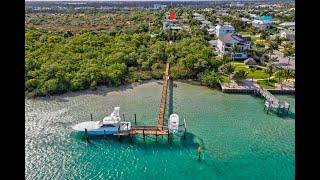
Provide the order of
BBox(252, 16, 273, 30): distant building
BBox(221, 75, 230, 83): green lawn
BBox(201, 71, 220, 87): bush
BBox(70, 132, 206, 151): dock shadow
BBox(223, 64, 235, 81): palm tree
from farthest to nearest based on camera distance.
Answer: BBox(252, 16, 273, 30): distant building → BBox(223, 64, 235, 81): palm tree → BBox(221, 75, 230, 83): green lawn → BBox(201, 71, 220, 87): bush → BBox(70, 132, 206, 151): dock shadow

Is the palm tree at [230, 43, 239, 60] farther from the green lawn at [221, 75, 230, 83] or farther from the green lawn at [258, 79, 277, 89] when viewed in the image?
the green lawn at [258, 79, 277, 89]

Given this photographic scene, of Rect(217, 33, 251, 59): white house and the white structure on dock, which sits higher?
Rect(217, 33, 251, 59): white house

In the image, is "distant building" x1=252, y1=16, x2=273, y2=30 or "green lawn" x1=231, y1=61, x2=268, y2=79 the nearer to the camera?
"green lawn" x1=231, y1=61, x2=268, y2=79

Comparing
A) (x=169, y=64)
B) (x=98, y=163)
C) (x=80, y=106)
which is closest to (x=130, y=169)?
(x=98, y=163)

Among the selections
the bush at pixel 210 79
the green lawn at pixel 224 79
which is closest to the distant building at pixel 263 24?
the green lawn at pixel 224 79

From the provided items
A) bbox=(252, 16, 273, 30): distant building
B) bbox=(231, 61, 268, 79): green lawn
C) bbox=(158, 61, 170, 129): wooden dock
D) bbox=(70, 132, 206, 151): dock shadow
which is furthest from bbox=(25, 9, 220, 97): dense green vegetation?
bbox=(252, 16, 273, 30): distant building
